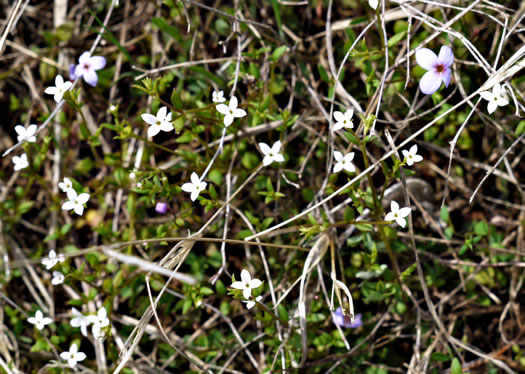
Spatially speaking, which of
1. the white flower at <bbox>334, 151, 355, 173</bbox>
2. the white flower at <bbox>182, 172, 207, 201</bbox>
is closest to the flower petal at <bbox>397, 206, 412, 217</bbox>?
the white flower at <bbox>334, 151, 355, 173</bbox>

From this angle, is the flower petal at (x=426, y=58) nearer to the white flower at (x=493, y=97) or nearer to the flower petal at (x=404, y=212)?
the white flower at (x=493, y=97)

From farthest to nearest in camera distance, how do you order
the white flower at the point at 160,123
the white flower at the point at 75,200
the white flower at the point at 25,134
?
the white flower at the point at 25,134
the white flower at the point at 75,200
the white flower at the point at 160,123

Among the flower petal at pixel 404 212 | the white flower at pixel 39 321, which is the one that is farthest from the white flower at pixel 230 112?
the white flower at pixel 39 321

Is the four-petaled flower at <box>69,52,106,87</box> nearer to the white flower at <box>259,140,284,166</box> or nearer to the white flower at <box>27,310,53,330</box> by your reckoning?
the white flower at <box>259,140,284,166</box>

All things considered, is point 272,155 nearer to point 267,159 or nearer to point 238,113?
point 267,159

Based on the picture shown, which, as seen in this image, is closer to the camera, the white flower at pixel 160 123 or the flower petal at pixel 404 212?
the flower petal at pixel 404 212

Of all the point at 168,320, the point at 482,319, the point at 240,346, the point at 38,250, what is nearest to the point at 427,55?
the point at 482,319

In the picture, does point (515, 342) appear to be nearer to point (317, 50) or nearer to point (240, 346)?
point (240, 346)

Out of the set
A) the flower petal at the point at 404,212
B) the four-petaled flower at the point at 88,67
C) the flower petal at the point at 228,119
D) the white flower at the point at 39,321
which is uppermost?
the four-petaled flower at the point at 88,67
